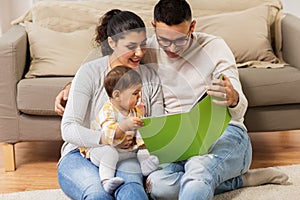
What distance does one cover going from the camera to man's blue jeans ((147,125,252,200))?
6.57 ft

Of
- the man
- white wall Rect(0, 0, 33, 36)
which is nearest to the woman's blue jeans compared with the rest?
the man

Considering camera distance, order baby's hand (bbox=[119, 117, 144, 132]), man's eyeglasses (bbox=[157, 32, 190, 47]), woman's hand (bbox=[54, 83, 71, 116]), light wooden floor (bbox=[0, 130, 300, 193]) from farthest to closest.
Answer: light wooden floor (bbox=[0, 130, 300, 193]), woman's hand (bbox=[54, 83, 71, 116]), man's eyeglasses (bbox=[157, 32, 190, 47]), baby's hand (bbox=[119, 117, 144, 132])

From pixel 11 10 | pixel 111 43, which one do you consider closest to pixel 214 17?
pixel 111 43

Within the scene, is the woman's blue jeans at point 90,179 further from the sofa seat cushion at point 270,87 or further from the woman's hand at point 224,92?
the sofa seat cushion at point 270,87

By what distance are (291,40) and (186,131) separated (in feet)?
3.49

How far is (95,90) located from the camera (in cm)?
207

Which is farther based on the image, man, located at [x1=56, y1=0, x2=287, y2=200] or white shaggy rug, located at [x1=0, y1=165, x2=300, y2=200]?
white shaggy rug, located at [x1=0, y1=165, x2=300, y2=200]

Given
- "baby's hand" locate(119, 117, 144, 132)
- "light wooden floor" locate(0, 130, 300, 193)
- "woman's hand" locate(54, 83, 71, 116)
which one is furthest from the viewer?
"light wooden floor" locate(0, 130, 300, 193)

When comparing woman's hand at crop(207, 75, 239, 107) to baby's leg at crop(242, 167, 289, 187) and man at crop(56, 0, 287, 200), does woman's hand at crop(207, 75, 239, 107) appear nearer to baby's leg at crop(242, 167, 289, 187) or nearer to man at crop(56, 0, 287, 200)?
man at crop(56, 0, 287, 200)

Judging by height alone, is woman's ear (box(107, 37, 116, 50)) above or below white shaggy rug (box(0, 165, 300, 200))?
above

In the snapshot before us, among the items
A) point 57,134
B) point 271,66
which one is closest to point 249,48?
point 271,66

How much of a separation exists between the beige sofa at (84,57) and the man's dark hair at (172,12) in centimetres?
62

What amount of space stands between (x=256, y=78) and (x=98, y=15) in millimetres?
872

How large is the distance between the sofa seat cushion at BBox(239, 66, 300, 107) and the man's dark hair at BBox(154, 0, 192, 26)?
0.62m
